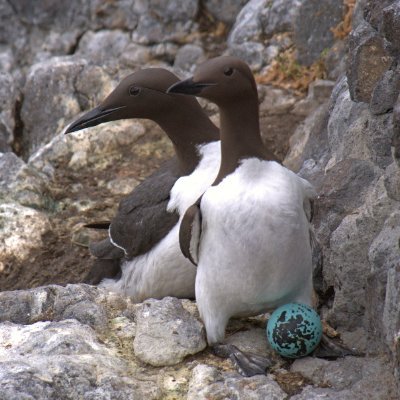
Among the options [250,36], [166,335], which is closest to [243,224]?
[166,335]

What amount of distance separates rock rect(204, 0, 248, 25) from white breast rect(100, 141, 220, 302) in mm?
4659

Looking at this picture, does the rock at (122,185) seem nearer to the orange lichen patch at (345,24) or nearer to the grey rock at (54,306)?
the orange lichen patch at (345,24)

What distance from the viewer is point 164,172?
6.22m

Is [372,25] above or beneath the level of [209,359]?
above

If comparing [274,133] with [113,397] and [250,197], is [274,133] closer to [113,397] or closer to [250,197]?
[250,197]

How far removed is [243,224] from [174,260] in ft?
4.64

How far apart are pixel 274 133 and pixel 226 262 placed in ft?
12.9

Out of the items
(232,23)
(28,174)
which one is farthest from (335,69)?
(28,174)

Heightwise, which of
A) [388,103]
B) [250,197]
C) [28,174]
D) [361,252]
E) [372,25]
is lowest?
[28,174]

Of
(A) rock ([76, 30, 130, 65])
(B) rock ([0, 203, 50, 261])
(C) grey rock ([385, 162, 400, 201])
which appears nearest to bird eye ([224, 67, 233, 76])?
(C) grey rock ([385, 162, 400, 201])

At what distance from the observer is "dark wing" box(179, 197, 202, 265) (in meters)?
4.81

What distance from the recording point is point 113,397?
14.4 feet

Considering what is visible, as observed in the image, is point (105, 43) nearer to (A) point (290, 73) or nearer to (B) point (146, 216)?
(A) point (290, 73)

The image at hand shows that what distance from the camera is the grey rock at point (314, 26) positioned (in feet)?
28.9
